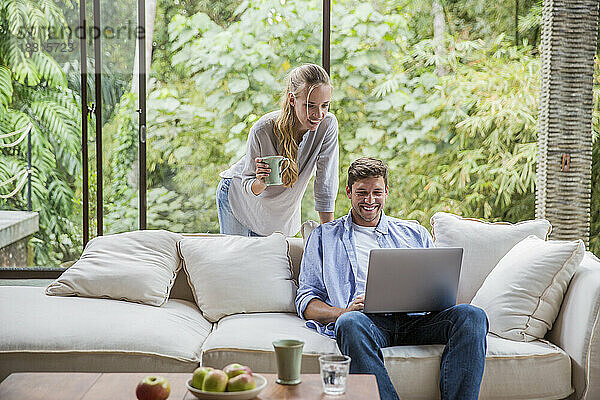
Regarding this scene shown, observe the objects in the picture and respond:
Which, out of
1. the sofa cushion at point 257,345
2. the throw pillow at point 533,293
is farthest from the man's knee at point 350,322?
the throw pillow at point 533,293

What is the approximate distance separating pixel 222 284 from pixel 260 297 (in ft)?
0.54

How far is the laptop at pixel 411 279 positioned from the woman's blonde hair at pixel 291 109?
2.38ft

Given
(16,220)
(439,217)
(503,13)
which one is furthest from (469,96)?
(16,220)

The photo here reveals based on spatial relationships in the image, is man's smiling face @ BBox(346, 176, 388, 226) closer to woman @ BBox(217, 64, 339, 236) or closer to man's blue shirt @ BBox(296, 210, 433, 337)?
man's blue shirt @ BBox(296, 210, 433, 337)

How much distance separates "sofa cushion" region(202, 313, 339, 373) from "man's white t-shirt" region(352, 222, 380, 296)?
0.29 metres

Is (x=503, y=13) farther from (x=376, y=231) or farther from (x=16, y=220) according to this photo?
(x=16, y=220)

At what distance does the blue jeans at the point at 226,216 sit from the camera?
3.13 metres

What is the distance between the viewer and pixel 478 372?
2.27 m

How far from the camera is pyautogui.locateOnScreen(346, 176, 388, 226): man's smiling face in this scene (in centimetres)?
269

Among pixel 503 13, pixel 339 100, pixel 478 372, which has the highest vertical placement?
pixel 503 13

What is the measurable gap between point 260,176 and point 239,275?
1.37 feet

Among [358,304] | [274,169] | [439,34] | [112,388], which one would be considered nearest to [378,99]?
[439,34]

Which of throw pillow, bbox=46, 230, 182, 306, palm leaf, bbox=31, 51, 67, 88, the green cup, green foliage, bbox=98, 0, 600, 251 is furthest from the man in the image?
palm leaf, bbox=31, 51, 67, 88

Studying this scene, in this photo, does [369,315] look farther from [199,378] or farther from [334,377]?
[199,378]
